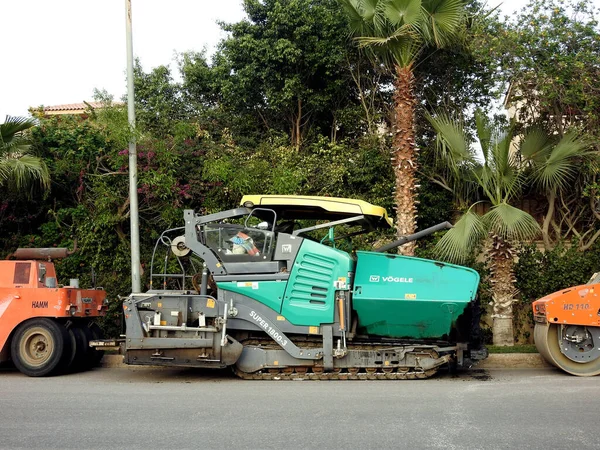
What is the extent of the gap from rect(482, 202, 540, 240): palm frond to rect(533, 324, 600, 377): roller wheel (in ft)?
7.24

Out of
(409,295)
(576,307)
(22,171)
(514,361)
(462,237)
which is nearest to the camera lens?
(409,295)

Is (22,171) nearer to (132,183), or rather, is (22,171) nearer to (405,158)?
(132,183)

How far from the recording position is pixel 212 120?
19281 millimetres

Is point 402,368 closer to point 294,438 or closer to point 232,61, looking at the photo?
point 294,438

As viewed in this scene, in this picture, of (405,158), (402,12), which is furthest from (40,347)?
(402,12)

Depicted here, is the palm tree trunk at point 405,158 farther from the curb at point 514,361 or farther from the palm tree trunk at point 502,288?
the curb at point 514,361

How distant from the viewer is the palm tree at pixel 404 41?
13.4 meters

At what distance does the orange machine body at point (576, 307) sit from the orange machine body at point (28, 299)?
7.70m

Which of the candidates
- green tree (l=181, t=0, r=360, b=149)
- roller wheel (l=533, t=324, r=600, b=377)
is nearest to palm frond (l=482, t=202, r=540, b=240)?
roller wheel (l=533, t=324, r=600, b=377)

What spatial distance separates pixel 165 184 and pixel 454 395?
8.75 meters

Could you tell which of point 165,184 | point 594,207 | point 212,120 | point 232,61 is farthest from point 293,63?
point 594,207

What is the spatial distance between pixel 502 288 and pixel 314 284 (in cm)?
483

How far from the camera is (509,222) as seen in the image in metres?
12.2

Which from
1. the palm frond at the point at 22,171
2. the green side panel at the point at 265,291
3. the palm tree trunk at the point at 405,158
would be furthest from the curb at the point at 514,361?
the palm frond at the point at 22,171
